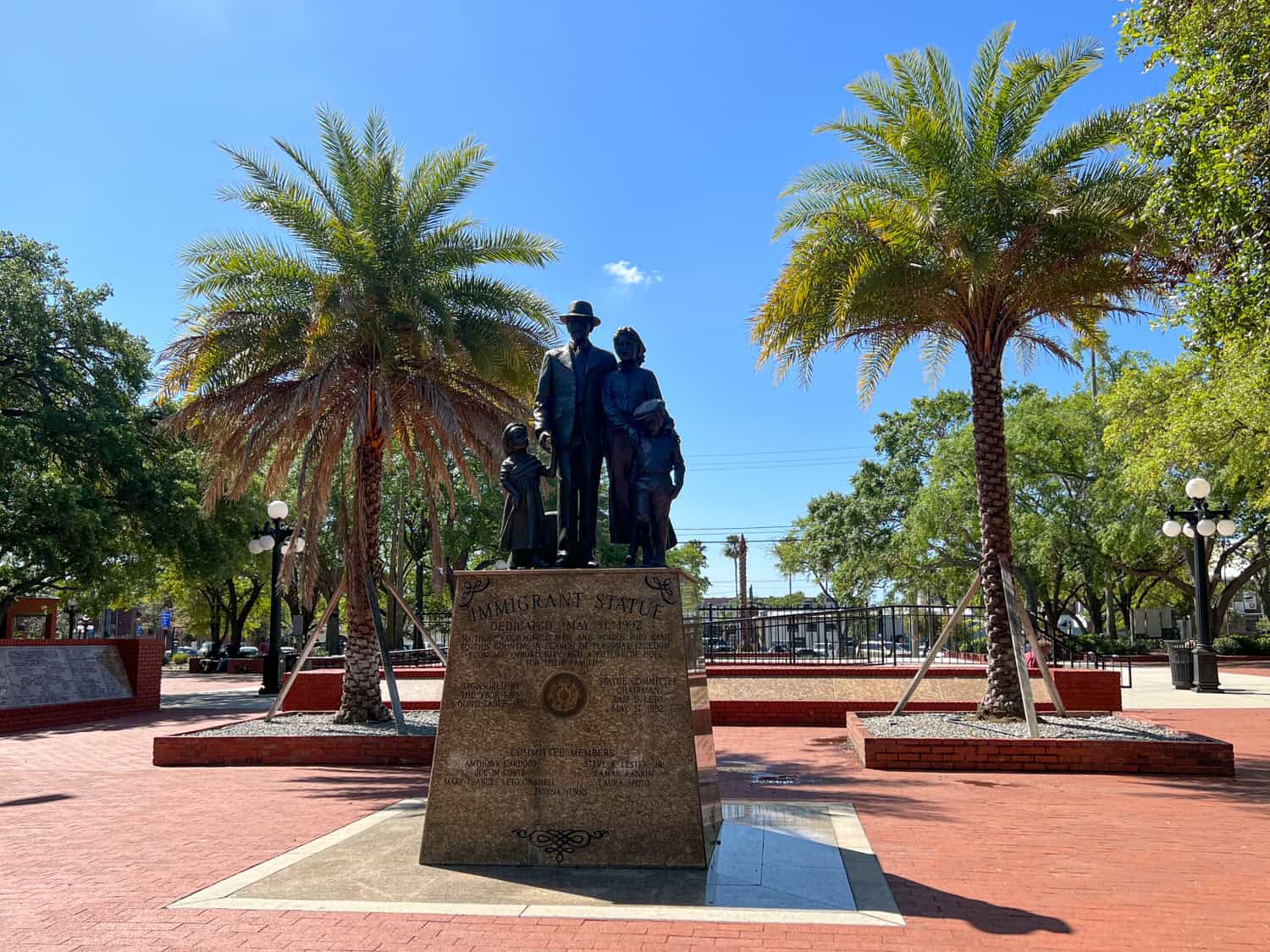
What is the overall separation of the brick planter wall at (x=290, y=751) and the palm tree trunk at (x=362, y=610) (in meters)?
1.34

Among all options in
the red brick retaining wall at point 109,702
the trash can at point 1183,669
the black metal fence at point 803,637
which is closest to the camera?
the red brick retaining wall at point 109,702

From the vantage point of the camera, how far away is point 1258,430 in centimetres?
2152

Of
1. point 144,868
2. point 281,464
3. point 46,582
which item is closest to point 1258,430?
point 281,464

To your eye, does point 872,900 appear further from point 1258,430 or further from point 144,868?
point 1258,430

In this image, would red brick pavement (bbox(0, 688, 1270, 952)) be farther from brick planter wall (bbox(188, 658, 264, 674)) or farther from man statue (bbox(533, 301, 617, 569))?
brick planter wall (bbox(188, 658, 264, 674))

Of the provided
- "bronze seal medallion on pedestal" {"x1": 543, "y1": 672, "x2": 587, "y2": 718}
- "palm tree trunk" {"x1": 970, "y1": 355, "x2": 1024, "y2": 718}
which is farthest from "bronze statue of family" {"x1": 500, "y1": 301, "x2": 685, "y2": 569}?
"palm tree trunk" {"x1": 970, "y1": 355, "x2": 1024, "y2": 718}

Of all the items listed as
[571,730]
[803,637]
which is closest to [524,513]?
[571,730]

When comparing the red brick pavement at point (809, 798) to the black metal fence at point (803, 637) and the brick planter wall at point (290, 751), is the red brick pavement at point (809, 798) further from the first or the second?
the black metal fence at point (803, 637)

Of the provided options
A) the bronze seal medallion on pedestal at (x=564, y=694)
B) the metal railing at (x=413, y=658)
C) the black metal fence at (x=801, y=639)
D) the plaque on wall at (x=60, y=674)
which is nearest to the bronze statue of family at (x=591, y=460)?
the bronze seal medallion on pedestal at (x=564, y=694)

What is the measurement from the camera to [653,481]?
746 centimetres

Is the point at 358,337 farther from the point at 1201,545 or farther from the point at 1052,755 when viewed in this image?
the point at 1201,545

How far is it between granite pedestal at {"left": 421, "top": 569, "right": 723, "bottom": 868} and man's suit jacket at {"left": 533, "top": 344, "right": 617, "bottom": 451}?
1.49 meters

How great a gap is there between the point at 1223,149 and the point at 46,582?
93.3ft

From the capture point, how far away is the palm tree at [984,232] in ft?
37.4
